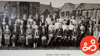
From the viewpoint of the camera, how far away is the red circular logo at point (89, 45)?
152cm

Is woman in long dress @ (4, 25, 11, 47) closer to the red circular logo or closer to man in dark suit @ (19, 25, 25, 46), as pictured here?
man in dark suit @ (19, 25, 25, 46)

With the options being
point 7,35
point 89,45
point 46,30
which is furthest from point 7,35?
point 89,45

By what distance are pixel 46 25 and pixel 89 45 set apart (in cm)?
79

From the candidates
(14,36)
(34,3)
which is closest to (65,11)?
(34,3)

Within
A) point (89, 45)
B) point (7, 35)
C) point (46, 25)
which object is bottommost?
point (89, 45)

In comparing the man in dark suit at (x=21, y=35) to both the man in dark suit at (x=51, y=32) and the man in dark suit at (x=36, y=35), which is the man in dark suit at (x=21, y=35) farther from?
the man in dark suit at (x=51, y=32)

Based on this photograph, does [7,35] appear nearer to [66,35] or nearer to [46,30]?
[46,30]

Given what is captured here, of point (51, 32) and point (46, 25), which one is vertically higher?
point (46, 25)

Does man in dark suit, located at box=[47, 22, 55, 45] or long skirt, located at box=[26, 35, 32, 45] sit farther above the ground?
man in dark suit, located at box=[47, 22, 55, 45]

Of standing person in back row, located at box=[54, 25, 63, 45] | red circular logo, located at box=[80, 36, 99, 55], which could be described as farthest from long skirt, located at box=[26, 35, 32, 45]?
red circular logo, located at box=[80, 36, 99, 55]

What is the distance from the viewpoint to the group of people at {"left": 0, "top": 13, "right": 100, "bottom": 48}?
1.47m

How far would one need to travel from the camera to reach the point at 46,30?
58.6 inches

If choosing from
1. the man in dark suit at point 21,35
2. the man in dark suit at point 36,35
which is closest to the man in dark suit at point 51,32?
the man in dark suit at point 36,35

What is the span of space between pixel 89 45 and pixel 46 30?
760 mm
